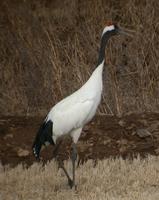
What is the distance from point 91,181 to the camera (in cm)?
737

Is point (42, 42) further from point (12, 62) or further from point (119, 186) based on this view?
point (119, 186)

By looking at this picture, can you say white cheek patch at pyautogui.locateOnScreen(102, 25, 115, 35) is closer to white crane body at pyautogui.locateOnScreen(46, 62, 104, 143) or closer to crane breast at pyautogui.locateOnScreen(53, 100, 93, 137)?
white crane body at pyautogui.locateOnScreen(46, 62, 104, 143)

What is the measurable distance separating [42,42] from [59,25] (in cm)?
165

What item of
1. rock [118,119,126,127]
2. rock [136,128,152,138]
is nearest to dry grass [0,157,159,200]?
rock [136,128,152,138]

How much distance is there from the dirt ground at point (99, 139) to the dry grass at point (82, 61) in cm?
68

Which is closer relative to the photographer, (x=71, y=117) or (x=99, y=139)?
(x=71, y=117)

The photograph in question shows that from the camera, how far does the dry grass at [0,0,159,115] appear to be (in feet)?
33.2

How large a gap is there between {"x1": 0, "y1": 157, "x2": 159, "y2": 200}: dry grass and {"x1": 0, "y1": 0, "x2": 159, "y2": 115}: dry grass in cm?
221

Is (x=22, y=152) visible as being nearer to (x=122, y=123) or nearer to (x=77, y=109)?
(x=122, y=123)

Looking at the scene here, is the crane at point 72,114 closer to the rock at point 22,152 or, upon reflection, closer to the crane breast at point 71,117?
the crane breast at point 71,117

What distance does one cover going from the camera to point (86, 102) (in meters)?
7.19

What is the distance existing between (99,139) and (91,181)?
161cm

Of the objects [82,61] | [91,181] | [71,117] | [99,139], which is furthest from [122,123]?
[71,117]

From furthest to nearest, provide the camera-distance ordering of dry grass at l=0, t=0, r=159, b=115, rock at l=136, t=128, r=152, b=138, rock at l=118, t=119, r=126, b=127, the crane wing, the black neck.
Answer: dry grass at l=0, t=0, r=159, b=115
rock at l=118, t=119, r=126, b=127
rock at l=136, t=128, r=152, b=138
the black neck
the crane wing
